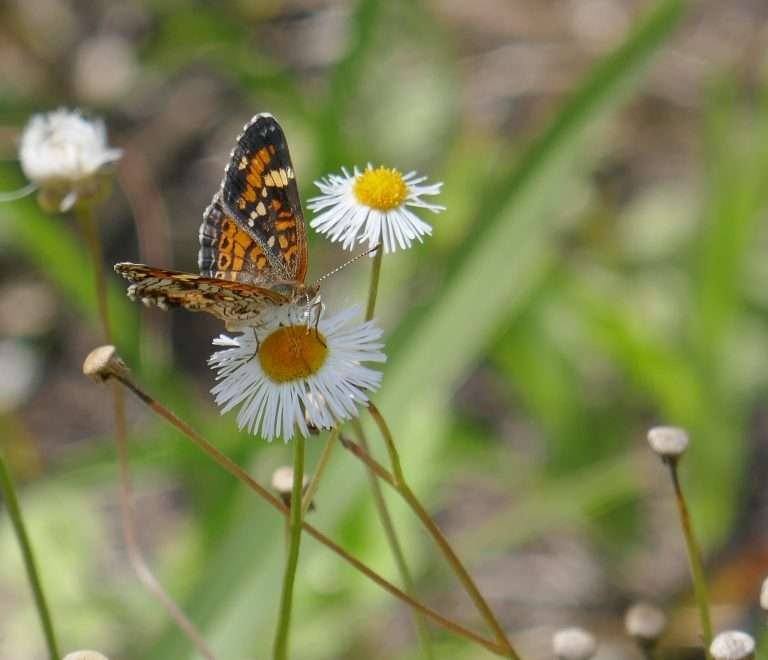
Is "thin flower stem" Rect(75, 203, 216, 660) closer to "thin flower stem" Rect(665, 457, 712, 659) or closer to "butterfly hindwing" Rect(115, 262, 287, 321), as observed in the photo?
"butterfly hindwing" Rect(115, 262, 287, 321)

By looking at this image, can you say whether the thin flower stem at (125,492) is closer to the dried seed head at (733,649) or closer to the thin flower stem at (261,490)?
the thin flower stem at (261,490)

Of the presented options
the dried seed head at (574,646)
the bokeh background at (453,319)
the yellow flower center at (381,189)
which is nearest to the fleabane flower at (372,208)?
the yellow flower center at (381,189)

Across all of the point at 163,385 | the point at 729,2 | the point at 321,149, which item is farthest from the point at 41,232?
the point at 729,2

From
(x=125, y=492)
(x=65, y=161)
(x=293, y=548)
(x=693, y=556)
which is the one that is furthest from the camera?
(x=65, y=161)

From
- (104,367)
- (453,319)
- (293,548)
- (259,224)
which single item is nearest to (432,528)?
(293,548)

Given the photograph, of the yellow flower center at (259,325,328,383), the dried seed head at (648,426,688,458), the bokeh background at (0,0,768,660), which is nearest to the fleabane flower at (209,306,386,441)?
the yellow flower center at (259,325,328,383)

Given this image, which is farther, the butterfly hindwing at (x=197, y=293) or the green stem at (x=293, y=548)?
the butterfly hindwing at (x=197, y=293)

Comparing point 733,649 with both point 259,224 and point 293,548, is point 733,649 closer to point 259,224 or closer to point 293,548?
point 293,548
